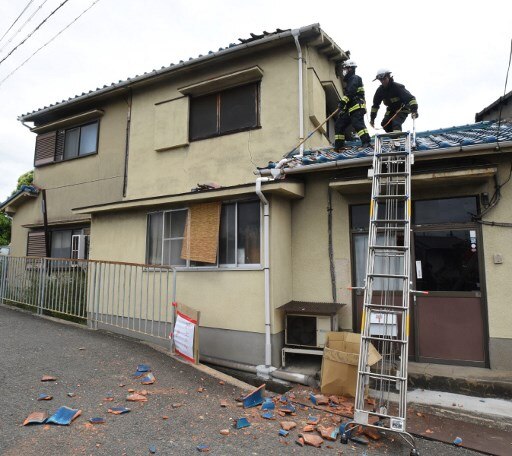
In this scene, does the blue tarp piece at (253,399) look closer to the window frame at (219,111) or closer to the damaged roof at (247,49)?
the window frame at (219,111)

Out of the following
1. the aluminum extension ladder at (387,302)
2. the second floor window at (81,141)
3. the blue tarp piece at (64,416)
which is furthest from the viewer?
the second floor window at (81,141)

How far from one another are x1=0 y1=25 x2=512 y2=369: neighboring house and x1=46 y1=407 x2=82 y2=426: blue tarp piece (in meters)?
2.86

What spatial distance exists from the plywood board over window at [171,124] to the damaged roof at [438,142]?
2904 millimetres

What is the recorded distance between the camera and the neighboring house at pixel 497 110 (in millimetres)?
7589

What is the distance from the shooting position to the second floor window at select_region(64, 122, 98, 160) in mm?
10408

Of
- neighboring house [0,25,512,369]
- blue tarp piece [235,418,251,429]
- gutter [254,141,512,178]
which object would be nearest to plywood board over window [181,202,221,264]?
neighboring house [0,25,512,369]

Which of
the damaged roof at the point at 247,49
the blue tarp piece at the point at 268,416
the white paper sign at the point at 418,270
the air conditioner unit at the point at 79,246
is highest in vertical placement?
the damaged roof at the point at 247,49

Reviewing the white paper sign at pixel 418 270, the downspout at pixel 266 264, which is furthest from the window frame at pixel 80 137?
the white paper sign at pixel 418 270

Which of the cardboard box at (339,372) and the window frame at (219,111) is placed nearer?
the cardboard box at (339,372)

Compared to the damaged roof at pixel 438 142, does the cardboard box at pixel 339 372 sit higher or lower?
lower

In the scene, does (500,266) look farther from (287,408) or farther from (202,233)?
(202,233)

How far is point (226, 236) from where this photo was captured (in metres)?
6.51

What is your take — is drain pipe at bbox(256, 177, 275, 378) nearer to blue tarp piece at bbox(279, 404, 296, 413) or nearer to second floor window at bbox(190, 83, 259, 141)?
blue tarp piece at bbox(279, 404, 296, 413)

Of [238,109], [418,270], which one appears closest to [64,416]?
[418,270]
